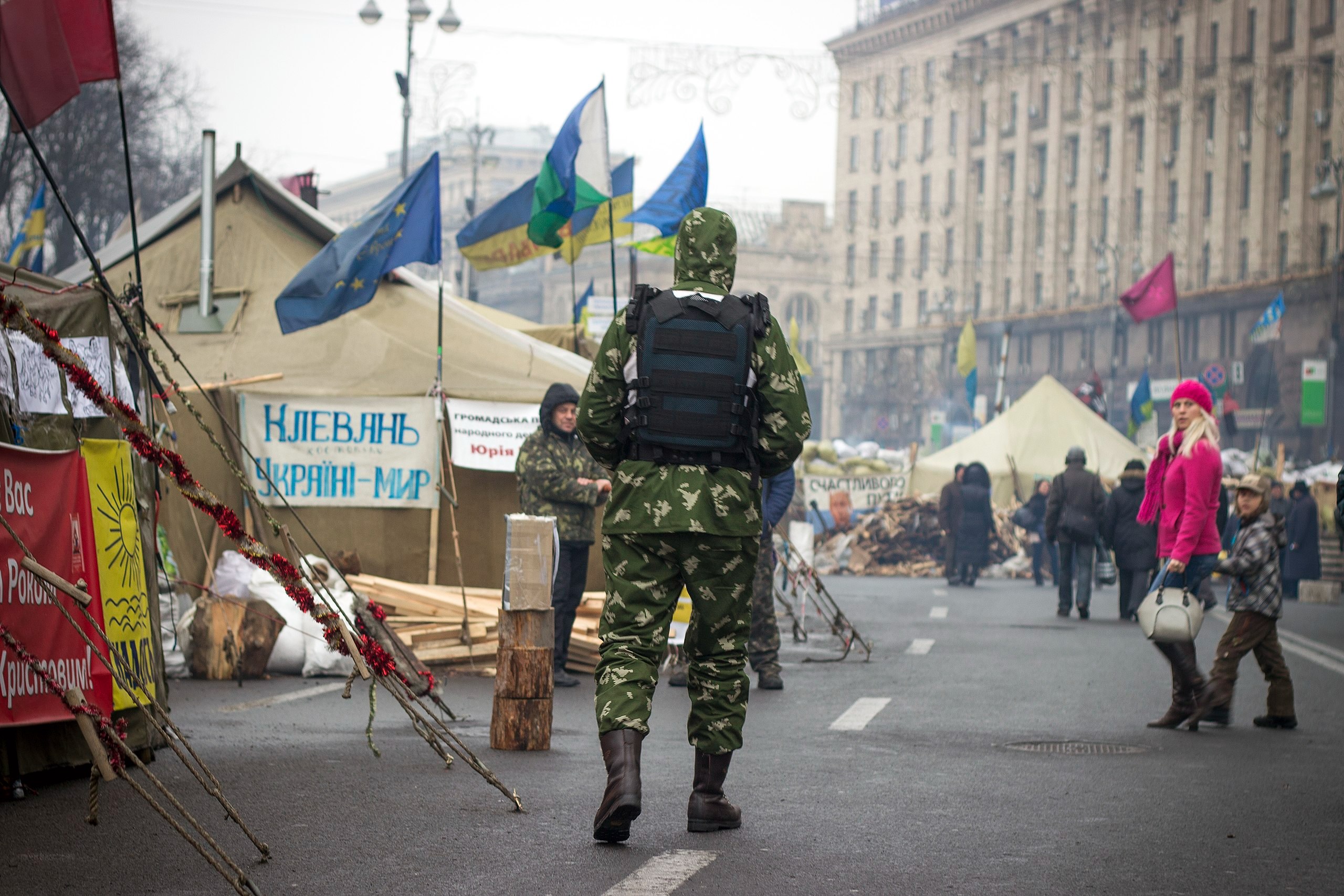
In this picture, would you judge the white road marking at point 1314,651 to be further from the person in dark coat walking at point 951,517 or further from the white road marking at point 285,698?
the person in dark coat walking at point 951,517

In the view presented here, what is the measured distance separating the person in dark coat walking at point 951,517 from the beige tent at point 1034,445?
5999mm

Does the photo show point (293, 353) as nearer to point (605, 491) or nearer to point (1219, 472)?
point (605, 491)

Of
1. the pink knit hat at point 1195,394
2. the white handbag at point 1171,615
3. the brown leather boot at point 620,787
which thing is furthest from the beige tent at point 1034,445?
the brown leather boot at point 620,787

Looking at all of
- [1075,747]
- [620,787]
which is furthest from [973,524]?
[620,787]

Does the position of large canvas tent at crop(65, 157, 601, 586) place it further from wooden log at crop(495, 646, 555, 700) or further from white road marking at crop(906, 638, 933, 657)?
wooden log at crop(495, 646, 555, 700)

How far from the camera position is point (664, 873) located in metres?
4.90

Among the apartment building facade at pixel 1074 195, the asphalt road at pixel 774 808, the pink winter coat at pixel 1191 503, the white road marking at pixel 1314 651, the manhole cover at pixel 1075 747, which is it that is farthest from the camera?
the apartment building facade at pixel 1074 195

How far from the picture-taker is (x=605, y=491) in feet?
34.8

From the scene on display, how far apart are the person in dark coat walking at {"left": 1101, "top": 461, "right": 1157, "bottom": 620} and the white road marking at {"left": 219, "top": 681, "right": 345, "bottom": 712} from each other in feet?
31.5

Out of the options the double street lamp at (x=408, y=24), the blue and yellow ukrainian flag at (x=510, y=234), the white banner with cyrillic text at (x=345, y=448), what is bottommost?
the white banner with cyrillic text at (x=345, y=448)

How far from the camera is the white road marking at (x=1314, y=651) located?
42.6 ft

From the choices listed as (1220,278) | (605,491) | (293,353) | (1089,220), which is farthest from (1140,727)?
(1089,220)

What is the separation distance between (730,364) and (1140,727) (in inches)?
175

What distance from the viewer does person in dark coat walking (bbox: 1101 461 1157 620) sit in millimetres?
17469
